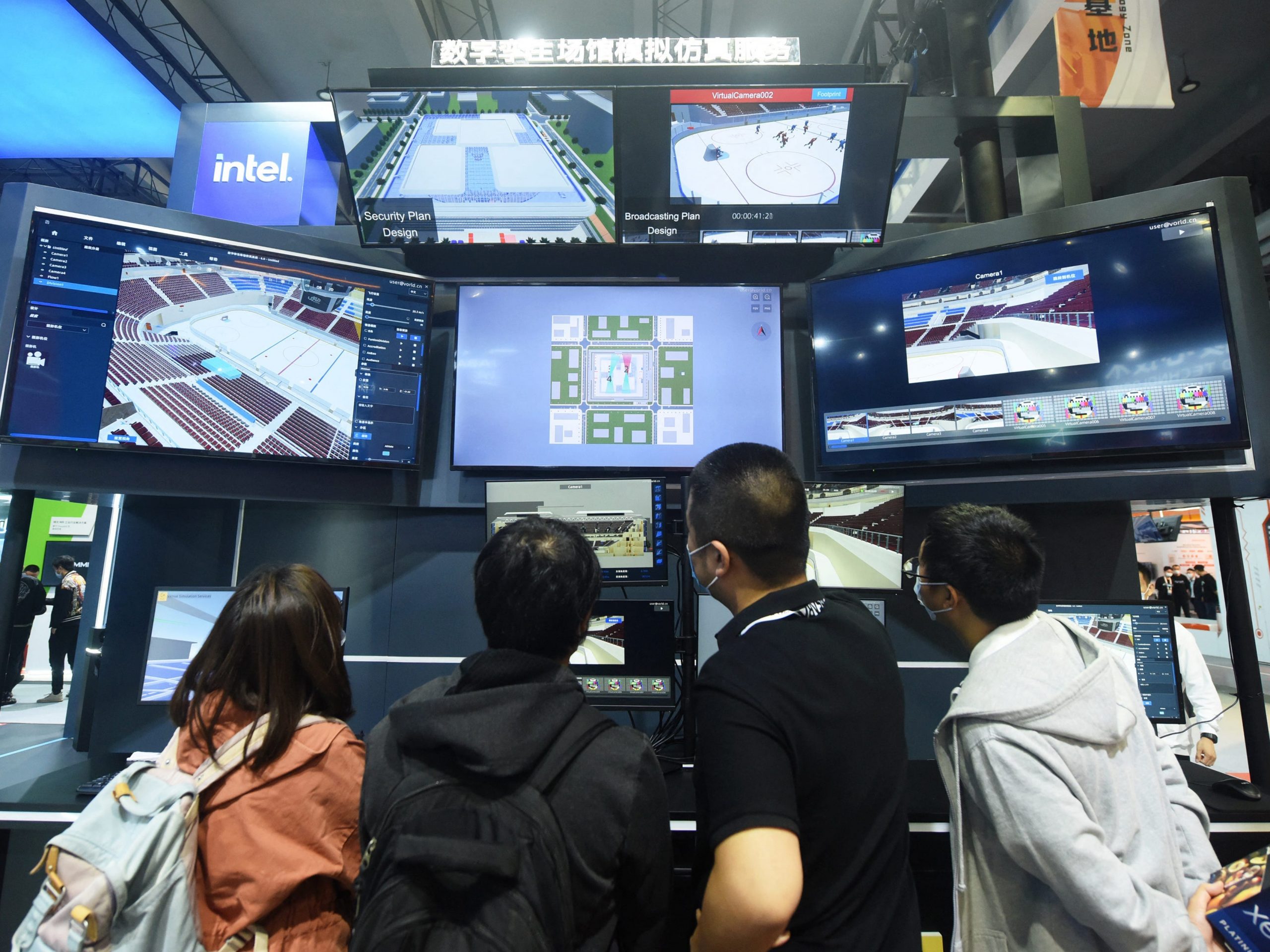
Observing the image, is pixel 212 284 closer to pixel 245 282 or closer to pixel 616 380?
pixel 245 282

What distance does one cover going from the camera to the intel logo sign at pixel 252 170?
121 inches

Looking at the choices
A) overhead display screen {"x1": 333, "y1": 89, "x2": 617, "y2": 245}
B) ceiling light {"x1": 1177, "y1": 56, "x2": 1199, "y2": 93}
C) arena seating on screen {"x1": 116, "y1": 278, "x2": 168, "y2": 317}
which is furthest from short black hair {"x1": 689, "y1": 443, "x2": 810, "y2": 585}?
ceiling light {"x1": 1177, "y1": 56, "x2": 1199, "y2": 93}

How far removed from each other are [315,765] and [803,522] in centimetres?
102

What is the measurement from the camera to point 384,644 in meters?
2.72

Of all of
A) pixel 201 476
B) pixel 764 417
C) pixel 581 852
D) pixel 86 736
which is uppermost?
pixel 764 417

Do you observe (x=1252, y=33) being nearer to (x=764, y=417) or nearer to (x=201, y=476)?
(x=764, y=417)

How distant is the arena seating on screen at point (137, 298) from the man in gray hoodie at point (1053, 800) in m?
2.73

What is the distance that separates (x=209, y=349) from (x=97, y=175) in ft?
31.3

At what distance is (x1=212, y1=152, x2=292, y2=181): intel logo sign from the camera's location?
3074 millimetres

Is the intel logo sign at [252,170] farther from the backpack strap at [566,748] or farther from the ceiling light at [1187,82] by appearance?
the ceiling light at [1187,82]

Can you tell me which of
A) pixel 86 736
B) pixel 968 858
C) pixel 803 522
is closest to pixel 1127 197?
pixel 803 522

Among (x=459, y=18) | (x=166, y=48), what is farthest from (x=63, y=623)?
(x=459, y=18)

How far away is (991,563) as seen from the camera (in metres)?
1.43

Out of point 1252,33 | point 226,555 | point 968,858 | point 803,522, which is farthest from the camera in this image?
point 1252,33
